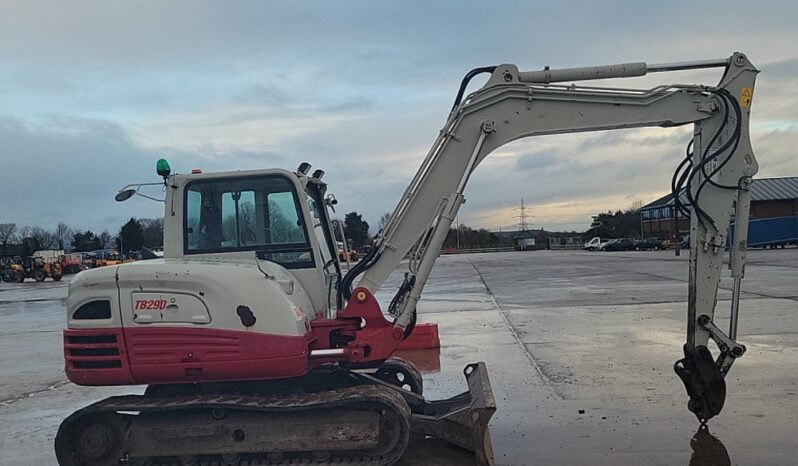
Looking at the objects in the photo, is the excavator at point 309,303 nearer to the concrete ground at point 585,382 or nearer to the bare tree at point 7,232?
the concrete ground at point 585,382

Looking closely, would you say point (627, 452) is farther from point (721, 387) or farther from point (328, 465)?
point (328, 465)

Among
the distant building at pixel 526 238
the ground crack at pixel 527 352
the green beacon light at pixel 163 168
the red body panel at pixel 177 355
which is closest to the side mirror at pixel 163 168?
the green beacon light at pixel 163 168

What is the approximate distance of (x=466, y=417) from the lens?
6090 millimetres

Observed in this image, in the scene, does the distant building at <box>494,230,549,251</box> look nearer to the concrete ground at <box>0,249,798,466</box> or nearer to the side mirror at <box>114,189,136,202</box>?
the concrete ground at <box>0,249,798,466</box>

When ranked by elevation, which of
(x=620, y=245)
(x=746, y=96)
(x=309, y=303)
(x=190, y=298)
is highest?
(x=746, y=96)

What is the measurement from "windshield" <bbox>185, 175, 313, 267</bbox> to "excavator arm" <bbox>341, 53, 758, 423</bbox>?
71 centimetres

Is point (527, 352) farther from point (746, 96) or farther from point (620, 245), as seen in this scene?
point (620, 245)

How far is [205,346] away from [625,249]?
73433mm

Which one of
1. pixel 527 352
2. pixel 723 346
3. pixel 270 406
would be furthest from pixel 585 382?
pixel 270 406

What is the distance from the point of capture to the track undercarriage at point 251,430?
5859 mm

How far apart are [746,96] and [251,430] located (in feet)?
17.7

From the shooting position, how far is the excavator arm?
253 inches

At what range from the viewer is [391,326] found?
253 inches

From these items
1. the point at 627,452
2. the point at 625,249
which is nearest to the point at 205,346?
the point at 627,452
